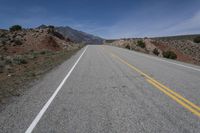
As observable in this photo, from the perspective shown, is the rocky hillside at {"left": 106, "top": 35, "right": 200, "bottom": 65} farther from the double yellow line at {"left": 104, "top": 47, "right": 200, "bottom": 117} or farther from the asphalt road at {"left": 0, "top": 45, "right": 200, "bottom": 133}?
the asphalt road at {"left": 0, "top": 45, "right": 200, "bottom": 133}

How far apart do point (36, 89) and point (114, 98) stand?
10.7ft

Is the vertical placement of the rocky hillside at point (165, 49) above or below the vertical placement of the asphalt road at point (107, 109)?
below

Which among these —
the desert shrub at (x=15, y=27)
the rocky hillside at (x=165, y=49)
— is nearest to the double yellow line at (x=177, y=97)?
the rocky hillside at (x=165, y=49)

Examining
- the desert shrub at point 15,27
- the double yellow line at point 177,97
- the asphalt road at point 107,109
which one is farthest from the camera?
the desert shrub at point 15,27

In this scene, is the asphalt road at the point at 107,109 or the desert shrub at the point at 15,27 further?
the desert shrub at the point at 15,27

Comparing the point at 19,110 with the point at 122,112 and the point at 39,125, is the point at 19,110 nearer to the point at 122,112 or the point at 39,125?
the point at 39,125

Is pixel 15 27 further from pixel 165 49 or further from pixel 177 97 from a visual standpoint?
pixel 177 97

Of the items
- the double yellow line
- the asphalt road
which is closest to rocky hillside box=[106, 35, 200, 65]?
the double yellow line

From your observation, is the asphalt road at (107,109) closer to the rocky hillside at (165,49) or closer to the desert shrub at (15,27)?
the rocky hillside at (165,49)

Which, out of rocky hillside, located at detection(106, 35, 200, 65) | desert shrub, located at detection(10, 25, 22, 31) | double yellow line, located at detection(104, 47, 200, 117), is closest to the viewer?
double yellow line, located at detection(104, 47, 200, 117)

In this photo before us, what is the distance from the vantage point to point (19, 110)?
17.2ft

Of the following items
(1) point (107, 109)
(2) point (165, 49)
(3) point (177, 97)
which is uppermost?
(1) point (107, 109)

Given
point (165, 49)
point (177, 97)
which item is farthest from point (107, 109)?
point (165, 49)

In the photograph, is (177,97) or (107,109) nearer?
(107,109)
